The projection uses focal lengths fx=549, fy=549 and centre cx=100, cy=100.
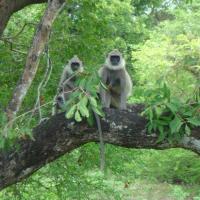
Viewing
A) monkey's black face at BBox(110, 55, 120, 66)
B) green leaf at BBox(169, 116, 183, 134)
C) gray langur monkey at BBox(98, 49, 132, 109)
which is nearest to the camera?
green leaf at BBox(169, 116, 183, 134)

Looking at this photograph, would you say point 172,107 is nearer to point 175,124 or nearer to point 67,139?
point 175,124

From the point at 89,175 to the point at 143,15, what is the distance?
16.6 m

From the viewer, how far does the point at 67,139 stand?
4.10 m

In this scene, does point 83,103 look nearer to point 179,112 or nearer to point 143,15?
point 179,112

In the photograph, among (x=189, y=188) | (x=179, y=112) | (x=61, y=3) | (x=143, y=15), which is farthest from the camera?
(x=143, y=15)

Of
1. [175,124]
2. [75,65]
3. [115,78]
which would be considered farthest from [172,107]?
[75,65]

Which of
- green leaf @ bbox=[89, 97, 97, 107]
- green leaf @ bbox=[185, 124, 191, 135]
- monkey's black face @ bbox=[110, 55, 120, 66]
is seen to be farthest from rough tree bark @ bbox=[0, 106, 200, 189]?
monkey's black face @ bbox=[110, 55, 120, 66]

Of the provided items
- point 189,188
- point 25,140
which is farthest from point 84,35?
point 189,188

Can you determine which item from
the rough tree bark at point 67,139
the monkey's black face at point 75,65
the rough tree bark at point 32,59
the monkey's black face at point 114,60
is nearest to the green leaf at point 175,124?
the rough tree bark at point 67,139

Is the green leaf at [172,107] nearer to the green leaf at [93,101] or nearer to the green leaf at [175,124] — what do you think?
the green leaf at [175,124]

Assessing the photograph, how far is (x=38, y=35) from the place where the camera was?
438cm

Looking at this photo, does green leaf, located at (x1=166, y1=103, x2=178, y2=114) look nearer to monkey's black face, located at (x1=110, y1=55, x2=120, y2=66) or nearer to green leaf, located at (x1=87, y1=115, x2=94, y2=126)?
green leaf, located at (x1=87, y1=115, x2=94, y2=126)

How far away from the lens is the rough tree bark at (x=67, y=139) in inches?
160

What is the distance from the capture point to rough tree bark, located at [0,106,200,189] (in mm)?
4074
